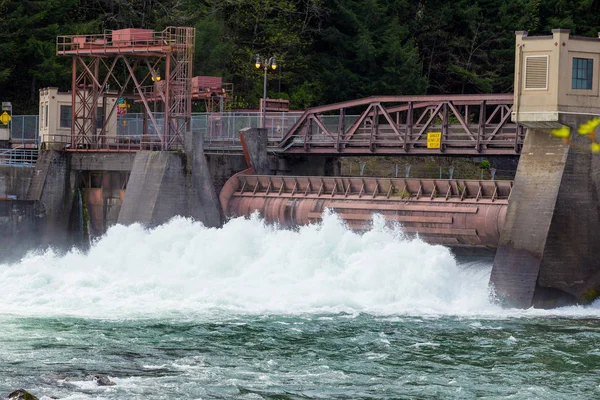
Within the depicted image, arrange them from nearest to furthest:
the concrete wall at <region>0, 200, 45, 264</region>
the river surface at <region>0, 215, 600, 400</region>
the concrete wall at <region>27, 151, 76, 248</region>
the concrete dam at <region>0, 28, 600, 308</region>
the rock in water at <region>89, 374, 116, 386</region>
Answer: the rock in water at <region>89, 374, 116, 386</region>
the river surface at <region>0, 215, 600, 400</region>
the concrete dam at <region>0, 28, 600, 308</region>
the concrete wall at <region>0, 200, 45, 264</region>
the concrete wall at <region>27, 151, 76, 248</region>

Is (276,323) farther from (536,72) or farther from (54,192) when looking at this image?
(54,192)

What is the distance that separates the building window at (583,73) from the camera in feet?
112

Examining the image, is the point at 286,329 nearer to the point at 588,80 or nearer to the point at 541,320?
the point at 541,320

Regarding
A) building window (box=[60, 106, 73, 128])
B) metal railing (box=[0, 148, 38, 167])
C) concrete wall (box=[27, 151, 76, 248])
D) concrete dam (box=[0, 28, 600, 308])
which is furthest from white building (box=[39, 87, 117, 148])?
concrete wall (box=[27, 151, 76, 248])

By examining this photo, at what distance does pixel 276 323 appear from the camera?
3038 cm

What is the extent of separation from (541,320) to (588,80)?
8.43 m

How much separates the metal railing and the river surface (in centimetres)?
597

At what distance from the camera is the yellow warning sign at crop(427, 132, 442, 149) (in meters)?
39.8

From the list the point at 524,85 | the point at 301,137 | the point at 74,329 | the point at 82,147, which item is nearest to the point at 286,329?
the point at 74,329

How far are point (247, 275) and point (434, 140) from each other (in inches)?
340

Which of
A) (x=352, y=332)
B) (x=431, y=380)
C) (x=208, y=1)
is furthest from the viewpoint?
(x=208, y=1)

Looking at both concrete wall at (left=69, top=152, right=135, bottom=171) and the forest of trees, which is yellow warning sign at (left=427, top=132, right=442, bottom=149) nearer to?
concrete wall at (left=69, top=152, right=135, bottom=171)

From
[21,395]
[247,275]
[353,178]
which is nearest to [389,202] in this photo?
[353,178]

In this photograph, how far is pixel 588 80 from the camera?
3431 cm
